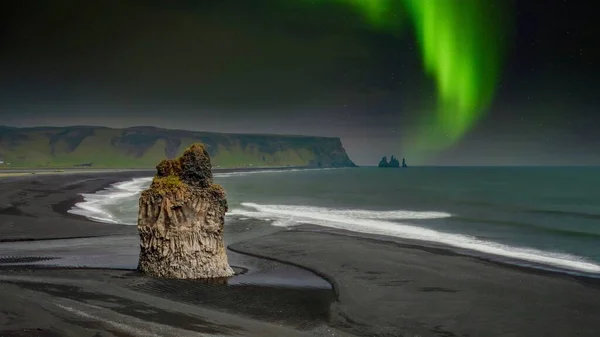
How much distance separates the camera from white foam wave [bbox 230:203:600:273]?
81.1 ft

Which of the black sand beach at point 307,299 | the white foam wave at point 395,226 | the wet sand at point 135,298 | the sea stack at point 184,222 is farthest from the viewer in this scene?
the white foam wave at point 395,226

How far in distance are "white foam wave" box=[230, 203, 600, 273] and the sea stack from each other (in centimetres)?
1515

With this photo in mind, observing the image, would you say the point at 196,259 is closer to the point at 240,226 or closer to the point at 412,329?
the point at 412,329

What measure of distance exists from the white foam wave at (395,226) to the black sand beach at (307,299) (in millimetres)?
3332

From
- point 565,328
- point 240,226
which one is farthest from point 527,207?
point 565,328

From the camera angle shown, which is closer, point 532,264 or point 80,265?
point 80,265

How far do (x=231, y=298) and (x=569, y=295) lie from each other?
11.2m

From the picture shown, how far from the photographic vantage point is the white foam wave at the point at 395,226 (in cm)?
2471

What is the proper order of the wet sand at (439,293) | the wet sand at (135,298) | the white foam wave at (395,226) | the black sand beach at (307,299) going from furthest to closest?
the white foam wave at (395,226) < the wet sand at (439,293) < the black sand beach at (307,299) < the wet sand at (135,298)

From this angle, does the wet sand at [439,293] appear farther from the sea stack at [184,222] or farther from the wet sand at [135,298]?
the sea stack at [184,222]

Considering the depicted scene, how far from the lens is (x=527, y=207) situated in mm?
57656

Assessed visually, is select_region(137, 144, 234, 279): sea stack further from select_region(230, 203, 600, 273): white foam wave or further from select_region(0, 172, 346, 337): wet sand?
select_region(230, 203, 600, 273): white foam wave

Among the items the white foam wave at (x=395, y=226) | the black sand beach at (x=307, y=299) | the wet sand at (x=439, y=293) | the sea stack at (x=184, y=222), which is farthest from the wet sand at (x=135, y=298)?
the white foam wave at (x=395, y=226)

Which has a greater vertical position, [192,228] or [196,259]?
[192,228]
